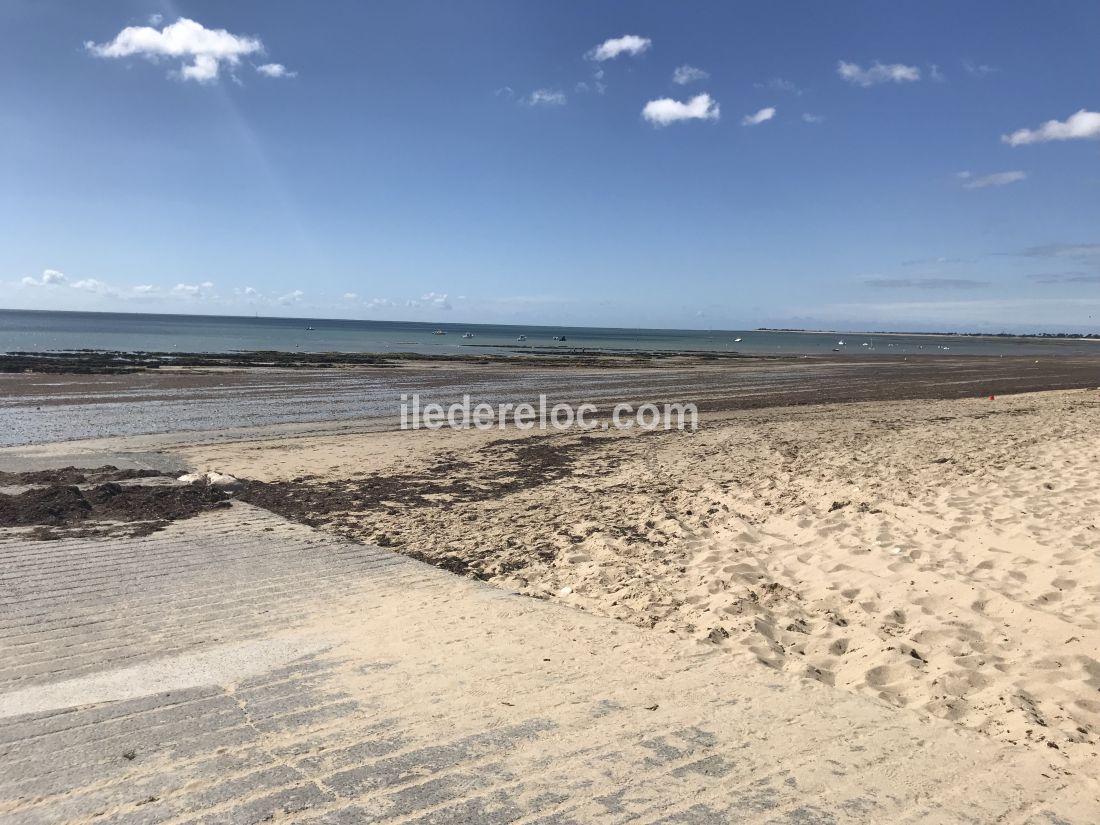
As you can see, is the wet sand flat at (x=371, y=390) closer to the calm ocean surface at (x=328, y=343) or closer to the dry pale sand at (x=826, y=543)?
the dry pale sand at (x=826, y=543)

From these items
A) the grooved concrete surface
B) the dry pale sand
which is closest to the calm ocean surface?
the dry pale sand

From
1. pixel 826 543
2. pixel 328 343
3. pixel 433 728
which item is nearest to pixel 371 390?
pixel 826 543

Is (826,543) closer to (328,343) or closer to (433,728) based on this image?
(433,728)

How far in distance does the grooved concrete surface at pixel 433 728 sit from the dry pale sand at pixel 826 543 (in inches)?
20.0

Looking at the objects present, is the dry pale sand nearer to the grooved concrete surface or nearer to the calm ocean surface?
the grooved concrete surface

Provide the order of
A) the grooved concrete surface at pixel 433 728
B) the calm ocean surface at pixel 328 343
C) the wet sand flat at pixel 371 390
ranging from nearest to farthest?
the grooved concrete surface at pixel 433 728 → the wet sand flat at pixel 371 390 → the calm ocean surface at pixel 328 343

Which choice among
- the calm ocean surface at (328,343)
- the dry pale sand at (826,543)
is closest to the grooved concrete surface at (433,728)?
the dry pale sand at (826,543)

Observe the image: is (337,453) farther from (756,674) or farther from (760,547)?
(756,674)

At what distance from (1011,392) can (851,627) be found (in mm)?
26954

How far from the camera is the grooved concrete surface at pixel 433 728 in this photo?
3078 mm

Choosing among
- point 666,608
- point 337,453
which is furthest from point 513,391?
point 666,608

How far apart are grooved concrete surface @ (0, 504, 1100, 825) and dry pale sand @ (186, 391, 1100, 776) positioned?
509mm

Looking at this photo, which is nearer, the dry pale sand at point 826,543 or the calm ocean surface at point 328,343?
the dry pale sand at point 826,543

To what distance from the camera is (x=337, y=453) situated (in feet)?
44.3
